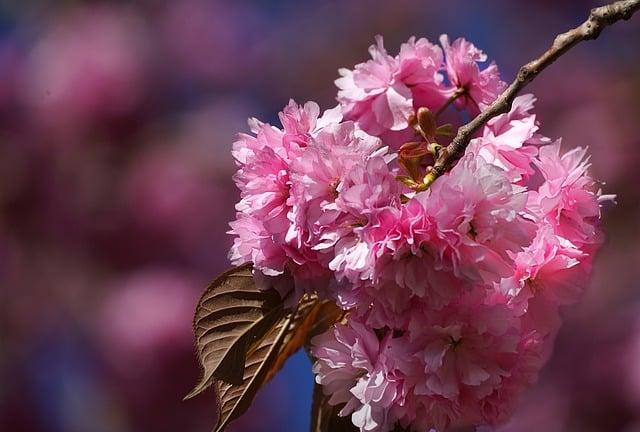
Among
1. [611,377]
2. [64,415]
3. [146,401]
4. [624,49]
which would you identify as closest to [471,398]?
[146,401]

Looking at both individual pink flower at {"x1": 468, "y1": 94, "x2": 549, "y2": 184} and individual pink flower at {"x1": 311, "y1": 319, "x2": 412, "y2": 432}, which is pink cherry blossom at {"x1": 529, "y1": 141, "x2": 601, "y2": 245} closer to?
individual pink flower at {"x1": 468, "y1": 94, "x2": 549, "y2": 184}

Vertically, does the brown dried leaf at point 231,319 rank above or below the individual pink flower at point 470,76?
below

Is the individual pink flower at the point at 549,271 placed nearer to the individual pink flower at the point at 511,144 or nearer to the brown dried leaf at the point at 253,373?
the individual pink flower at the point at 511,144

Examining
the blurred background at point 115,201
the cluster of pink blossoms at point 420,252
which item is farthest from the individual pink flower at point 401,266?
the blurred background at point 115,201

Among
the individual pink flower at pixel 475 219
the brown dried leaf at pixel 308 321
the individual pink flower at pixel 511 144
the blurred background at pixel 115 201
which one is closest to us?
the individual pink flower at pixel 475 219

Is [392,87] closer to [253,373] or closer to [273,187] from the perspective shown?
[273,187]

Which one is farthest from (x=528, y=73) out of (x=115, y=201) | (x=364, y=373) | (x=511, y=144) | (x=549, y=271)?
(x=115, y=201)

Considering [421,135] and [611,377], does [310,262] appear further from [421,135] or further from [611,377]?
[611,377]

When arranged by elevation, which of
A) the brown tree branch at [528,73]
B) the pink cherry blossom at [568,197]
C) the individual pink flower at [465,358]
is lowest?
the individual pink flower at [465,358]
